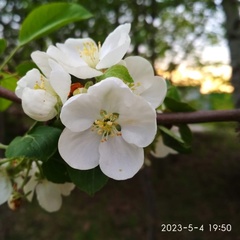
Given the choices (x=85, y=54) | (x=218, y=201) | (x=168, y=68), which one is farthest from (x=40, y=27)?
(x=218, y=201)

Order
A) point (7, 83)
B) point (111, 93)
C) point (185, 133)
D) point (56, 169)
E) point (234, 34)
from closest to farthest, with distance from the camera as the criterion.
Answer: point (111, 93) → point (56, 169) → point (185, 133) → point (7, 83) → point (234, 34)

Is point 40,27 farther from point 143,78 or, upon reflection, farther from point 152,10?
point 152,10

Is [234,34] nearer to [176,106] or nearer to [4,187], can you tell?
[176,106]

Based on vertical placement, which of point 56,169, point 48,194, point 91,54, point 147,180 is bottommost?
point 147,180

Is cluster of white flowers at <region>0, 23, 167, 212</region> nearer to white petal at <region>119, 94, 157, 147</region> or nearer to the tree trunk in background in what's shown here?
white petal at <region>119, 94, 157, 147</region>

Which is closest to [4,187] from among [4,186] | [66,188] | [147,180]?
[4,186]

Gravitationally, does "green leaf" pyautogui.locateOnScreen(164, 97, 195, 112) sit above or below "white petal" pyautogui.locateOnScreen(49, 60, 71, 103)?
below

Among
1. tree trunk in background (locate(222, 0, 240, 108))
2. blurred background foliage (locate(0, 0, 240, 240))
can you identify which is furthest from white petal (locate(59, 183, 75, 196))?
blurred background foliage (locate(0, 0, 240, 240))
